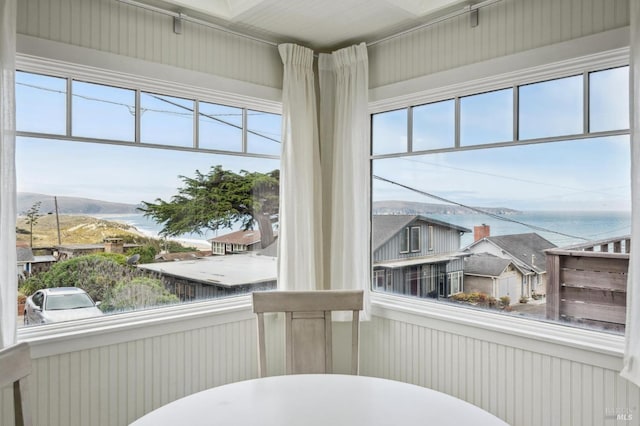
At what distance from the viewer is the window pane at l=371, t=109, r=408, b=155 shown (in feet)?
10.3

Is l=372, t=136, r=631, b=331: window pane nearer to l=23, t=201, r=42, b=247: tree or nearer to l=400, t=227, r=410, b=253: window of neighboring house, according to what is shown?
l=400, t=227, r=410, b=253: window of neighboring house

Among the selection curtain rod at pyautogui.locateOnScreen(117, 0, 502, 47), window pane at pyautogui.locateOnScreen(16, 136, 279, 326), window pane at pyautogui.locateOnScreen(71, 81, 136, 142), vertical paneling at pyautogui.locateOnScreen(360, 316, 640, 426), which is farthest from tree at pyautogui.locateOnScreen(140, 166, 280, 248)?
vertical paneling at pyautogui.locateOnScreen(360, 316, 640, 426)

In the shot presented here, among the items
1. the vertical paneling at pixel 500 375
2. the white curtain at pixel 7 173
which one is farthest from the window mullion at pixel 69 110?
the vertical paneling at pixel 500 375

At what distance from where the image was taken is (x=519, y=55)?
2.44 meters

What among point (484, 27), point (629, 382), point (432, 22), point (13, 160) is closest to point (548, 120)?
point (484, 27)

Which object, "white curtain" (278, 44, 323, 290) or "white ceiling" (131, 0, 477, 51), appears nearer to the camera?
"white ceiling" (131, 0, 477, 51)

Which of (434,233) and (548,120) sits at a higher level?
(548,120)

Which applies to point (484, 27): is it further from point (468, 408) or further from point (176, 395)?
point (176, 395)

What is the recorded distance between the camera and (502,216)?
2.66m

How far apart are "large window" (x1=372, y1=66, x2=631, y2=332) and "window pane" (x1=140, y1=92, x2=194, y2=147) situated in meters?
1.32

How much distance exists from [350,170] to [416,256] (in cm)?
75

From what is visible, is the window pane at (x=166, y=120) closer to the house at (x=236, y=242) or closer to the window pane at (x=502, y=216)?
the house at (x=236, y=242)

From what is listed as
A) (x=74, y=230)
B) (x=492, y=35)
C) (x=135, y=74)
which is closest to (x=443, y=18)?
(x=492, y=35)

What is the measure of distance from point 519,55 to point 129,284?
2554 millimetres
